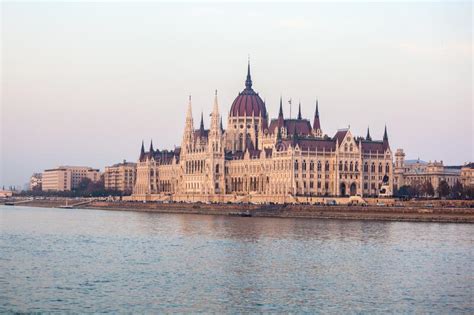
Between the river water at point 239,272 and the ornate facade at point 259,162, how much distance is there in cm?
5903

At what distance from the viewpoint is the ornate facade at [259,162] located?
13825 cm

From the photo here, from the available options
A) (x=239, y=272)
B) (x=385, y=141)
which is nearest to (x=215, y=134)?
(x=385, y=141)

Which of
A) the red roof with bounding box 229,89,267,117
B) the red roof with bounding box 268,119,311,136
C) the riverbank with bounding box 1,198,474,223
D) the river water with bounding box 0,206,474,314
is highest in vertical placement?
the red roof with bounding box 229,89,267,117

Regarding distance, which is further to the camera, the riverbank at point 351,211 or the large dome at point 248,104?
the large dome at point 248,104

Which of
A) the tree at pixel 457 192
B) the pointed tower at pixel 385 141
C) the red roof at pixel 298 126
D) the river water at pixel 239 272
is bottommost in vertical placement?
the river water at pixel 239 272

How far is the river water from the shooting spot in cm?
3909

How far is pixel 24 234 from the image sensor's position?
7862cm

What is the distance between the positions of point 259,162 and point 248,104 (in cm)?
2455

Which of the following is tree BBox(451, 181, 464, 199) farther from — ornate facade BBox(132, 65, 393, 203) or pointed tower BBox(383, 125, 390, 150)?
pointed tower BBox(383, 125, 390, 150)

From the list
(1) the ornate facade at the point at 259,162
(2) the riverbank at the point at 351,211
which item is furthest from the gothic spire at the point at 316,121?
(2) the riverbank at the point at 351,211

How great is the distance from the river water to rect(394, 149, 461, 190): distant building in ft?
327

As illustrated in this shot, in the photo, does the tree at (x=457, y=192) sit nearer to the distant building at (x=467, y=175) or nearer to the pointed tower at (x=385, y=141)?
the pointed tower at (x=385, y=141)

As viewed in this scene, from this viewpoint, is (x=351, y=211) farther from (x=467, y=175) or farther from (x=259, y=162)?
(x=467, y=175)

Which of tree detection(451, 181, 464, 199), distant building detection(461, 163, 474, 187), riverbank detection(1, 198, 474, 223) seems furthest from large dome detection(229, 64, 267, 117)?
tree detection(451, 181, 464, 199)
